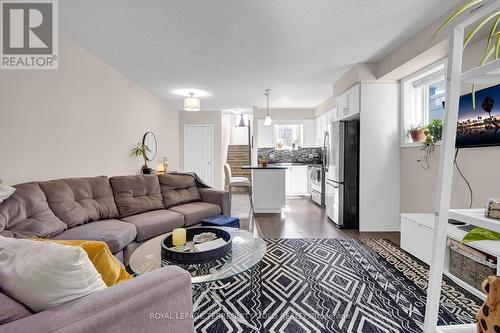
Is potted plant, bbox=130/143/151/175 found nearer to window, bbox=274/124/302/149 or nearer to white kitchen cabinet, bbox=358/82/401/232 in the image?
white kitchen cabinet, bbox=358/82/401/232

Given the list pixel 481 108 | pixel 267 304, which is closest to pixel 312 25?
pixel 481 108

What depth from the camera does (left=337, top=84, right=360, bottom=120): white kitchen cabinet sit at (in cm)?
365

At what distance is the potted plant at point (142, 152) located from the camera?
4254 mm

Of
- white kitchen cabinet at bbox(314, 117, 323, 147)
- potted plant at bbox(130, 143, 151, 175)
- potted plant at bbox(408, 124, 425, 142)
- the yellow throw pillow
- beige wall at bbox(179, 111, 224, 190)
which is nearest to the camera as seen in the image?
the yellow throw pillow

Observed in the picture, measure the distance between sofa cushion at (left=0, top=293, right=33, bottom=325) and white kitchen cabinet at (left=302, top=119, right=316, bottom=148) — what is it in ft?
21.8

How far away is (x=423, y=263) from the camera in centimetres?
252

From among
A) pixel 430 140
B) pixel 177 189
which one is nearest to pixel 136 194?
pixel 177 189

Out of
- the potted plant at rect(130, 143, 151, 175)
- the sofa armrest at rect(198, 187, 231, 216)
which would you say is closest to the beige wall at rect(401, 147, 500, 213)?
the sofa armrest at rect(198, 187, 231, 216)

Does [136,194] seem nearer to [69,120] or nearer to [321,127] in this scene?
[69,120]

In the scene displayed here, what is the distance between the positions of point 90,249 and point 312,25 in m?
2.67

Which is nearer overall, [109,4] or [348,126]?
[109,4]

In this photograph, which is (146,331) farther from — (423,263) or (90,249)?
(423,263)

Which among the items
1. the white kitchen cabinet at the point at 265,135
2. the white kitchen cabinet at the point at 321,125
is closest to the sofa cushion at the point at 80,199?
A: the white kitchen cabinet at the point at 265,135

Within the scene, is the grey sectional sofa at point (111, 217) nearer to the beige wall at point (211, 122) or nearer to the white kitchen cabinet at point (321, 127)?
the beige wall at point (211, 122)
